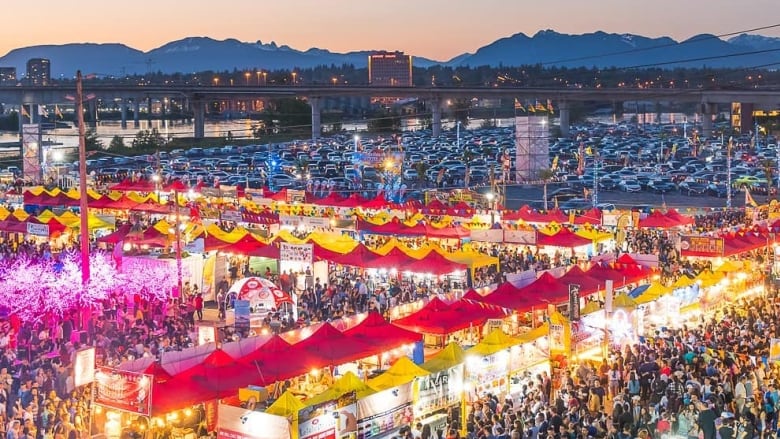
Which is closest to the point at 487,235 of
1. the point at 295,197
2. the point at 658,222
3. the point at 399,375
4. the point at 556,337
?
the point at 658,222

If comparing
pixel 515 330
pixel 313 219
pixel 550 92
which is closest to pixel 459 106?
pixel 550 92

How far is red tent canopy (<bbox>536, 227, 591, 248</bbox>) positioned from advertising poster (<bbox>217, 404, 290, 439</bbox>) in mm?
15830

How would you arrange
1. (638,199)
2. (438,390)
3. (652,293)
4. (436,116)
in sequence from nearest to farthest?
1. (438,390)
2. (652,293)
3. (638,199)
4. (436,116)

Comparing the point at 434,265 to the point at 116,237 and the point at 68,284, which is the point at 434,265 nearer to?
the point at 68,284

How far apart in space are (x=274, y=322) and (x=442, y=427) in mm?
5854

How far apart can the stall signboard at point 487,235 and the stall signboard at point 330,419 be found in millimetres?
15031

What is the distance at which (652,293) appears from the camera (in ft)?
61.6

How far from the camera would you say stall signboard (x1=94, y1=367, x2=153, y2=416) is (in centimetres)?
1184

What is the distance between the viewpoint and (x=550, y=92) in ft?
359

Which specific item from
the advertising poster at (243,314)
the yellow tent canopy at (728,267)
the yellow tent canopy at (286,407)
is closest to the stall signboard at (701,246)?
the yellow tent canopy at (728,267)

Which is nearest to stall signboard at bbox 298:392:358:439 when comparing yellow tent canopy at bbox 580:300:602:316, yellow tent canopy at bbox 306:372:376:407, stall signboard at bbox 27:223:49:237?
yellow tent canopy at bbox 306:372:376:407

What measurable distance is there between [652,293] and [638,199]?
40238mm

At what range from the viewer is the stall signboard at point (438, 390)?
12883 mm

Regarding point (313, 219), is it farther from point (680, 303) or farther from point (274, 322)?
point (680, 303)
